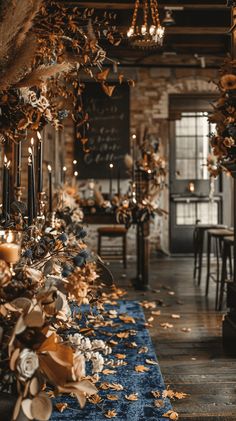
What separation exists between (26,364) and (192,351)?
251 centimetres

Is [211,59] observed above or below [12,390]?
above

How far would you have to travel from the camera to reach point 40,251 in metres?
1.94

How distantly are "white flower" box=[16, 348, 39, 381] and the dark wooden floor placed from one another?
1.42 meters

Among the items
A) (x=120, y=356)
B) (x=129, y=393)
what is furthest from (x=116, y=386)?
(x=120, y=356)

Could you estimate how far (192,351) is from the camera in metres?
3.50

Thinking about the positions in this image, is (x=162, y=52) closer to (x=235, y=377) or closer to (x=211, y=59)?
(x=211, y=59)

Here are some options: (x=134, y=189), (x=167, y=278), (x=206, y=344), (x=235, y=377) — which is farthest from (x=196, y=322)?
(x=167, y=278)

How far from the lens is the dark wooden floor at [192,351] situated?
2561 mm

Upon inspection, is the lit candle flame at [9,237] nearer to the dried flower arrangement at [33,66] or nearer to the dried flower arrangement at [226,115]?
the dried flower arrangement at [33,66]

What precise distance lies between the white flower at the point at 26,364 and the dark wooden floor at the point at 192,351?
1419 mm

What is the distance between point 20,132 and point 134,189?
4004mm


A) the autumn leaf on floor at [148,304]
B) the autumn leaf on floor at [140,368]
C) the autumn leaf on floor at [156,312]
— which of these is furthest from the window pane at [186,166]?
the autumn leaf on floor at [140,368]

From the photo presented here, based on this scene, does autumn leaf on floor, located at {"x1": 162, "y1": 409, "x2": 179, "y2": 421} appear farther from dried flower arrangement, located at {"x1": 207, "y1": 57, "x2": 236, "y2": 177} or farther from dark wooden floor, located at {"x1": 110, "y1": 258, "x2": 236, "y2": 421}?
dried flower arrangement, located at {"x1": 207, "y1": 57, "x2": 236, "y2": 177}

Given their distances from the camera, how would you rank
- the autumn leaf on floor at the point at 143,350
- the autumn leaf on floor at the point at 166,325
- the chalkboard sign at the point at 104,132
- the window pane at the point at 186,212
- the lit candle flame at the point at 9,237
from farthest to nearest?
the window pane at the point at 186,212, the chalkboard sign at the point at 104,132, the autumn leaf on floor at the point at 166,325, the autumn leaf on floor at the point at 143,350, the lit candle flame at the point at 9,237
